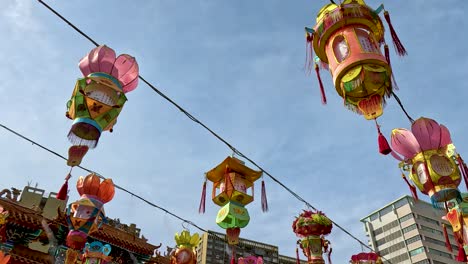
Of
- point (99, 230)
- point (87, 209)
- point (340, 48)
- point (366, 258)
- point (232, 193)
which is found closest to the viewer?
point (340, 48)

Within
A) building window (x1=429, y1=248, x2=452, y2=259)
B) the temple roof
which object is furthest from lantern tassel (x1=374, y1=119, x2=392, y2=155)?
building window (x1=429, y1=248, x2=452, y2=259)

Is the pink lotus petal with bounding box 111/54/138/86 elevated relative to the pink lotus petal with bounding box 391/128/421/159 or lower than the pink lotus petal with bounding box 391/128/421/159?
lower

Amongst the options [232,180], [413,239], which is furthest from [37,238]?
[413,239]

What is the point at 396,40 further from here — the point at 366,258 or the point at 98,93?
the point at 366,258

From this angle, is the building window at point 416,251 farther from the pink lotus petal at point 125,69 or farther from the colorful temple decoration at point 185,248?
the pink lotus petal at point 125,69

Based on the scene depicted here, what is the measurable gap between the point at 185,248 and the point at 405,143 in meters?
6.72

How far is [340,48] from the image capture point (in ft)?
17.6

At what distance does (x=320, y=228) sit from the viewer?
35.3 feet

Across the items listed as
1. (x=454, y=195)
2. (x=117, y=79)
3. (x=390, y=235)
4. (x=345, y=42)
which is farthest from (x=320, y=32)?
(x=390, y=235)

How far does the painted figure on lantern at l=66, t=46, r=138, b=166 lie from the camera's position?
5.24m

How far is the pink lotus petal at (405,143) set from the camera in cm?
786

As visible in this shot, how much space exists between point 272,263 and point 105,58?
177 feet

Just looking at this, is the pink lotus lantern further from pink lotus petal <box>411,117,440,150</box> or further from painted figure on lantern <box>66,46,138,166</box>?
pink lotus petal <box>411,117,440,150</box>

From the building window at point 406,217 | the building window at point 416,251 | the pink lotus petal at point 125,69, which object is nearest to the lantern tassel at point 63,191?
the pink lotus petal at point 125,69
